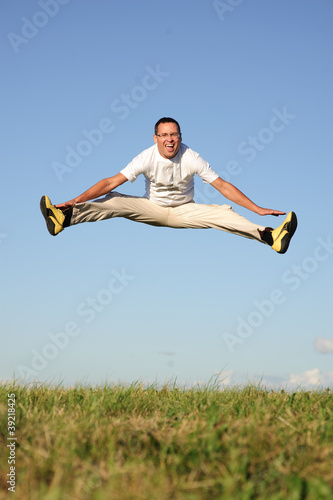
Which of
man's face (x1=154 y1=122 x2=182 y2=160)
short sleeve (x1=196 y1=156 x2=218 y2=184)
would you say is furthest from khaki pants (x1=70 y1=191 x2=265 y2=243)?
man's face (x1=154 y1=122 x2=182 y2=160)

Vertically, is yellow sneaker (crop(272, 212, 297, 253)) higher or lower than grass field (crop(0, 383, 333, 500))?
higher

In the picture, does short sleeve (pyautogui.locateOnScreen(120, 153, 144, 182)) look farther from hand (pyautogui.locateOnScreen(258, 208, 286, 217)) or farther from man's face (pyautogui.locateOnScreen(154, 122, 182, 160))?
hand (pyautogui.locateOnScreen(258, 208, 286, 217))

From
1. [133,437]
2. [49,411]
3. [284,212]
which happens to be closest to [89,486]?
[133,437]

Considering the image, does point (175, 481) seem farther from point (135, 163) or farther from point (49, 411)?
point (135, 163)

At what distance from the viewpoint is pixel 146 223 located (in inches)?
335

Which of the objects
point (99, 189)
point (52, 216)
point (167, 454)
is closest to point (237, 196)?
point (99, 189)

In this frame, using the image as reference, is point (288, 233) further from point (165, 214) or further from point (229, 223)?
point (165, 214)

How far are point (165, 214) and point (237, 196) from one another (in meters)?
1.32

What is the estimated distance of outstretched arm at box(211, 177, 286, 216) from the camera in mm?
7391

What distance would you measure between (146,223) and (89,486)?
5.61 meters

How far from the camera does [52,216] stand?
7340 millimetres

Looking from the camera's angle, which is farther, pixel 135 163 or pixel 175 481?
pixel 135 163

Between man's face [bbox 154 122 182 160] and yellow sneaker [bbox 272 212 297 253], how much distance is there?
216cm

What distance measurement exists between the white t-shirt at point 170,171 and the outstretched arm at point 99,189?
5.6 inches
